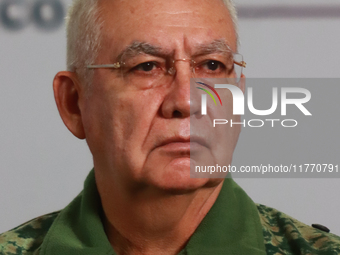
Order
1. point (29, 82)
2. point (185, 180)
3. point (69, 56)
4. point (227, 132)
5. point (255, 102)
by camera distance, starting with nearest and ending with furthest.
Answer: point (185, 180)
point (227, 132)
point (69, 56)
point (255, 102)
point (29, 82)

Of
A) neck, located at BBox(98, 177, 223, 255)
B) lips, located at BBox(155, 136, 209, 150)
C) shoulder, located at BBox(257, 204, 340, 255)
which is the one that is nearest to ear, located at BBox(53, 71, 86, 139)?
neck, located at BBox(98, 177, 223, 255)

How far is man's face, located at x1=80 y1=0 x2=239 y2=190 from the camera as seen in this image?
1.59m

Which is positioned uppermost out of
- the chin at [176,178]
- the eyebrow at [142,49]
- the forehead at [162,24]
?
the forehead at [162,24]

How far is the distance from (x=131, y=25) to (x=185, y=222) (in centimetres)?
56

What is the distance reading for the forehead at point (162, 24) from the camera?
1651 mm

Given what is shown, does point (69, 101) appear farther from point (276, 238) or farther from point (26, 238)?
point (276, 238)

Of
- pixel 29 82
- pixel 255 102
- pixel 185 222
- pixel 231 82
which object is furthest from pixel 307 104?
pixel 29 82

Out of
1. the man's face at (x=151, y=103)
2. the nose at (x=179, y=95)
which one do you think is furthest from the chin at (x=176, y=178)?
the nose at (x=179, y=95)

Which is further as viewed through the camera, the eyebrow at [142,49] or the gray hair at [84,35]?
the gray hair at [84,35]

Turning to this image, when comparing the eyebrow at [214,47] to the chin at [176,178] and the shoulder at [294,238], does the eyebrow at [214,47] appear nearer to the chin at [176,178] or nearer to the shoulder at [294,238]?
the chin at [176,178]

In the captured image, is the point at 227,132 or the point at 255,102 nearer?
the point at 227,132

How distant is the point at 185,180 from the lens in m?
1.58

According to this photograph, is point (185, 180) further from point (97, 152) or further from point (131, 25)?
point (131, 25)

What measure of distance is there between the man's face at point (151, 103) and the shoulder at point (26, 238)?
0.40m
